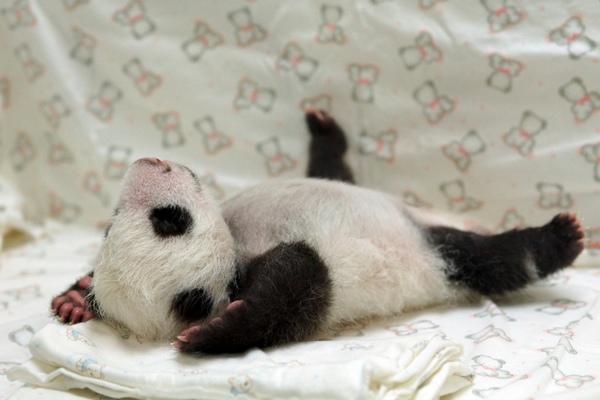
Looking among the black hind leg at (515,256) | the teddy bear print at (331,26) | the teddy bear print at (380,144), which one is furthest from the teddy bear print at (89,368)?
the teddy bear print at (331,26)

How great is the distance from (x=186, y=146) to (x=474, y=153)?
1.34 meters

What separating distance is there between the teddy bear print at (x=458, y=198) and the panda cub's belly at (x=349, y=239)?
1.56 ft

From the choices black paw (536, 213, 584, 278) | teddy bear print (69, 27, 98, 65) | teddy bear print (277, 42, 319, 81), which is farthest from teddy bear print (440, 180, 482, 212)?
teddy bear print (69, 27, 98, 65)

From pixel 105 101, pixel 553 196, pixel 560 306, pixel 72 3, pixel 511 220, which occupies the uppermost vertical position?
pixel 72 3

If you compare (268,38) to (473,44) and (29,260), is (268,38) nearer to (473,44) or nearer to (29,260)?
(473,44)

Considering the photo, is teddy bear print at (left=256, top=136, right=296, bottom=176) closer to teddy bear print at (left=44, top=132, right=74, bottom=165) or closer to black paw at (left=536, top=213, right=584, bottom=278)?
teddy bear print at (left=44, top=132, right=74, bottom=165)

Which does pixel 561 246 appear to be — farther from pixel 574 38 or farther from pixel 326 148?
pixel 326 148

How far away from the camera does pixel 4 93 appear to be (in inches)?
119

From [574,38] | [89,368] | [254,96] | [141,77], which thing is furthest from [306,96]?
[89,368]

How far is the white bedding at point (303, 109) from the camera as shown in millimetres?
2316

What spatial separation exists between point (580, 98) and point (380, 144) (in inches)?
33.1

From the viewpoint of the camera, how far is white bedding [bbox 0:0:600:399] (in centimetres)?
232

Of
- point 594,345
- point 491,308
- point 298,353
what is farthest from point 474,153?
point 298,353

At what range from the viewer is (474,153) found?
2564 millimetres
